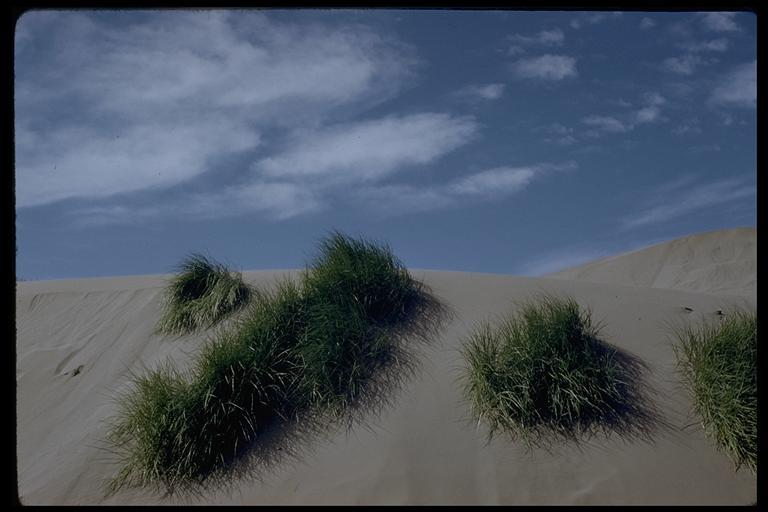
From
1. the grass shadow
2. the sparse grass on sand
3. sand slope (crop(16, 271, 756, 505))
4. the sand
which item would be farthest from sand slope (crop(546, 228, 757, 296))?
the sparse grass on sand

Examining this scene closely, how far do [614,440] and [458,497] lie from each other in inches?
57.9

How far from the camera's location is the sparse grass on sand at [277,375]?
5664 mm

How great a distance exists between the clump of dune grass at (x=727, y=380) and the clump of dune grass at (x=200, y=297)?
4.55 m

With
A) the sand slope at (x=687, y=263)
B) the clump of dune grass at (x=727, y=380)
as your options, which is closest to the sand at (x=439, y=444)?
the clump of dune grass at (x=727, y=380)

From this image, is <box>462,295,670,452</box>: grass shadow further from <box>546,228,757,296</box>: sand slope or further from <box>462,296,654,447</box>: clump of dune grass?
<box>546,228,757,296</box>: sand slope

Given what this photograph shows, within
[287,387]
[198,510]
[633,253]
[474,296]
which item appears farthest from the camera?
[633,253]

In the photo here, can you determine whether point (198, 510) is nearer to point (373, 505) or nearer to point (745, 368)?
point (373, 505)

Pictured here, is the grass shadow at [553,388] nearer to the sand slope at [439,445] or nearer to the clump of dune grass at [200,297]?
the sand slope at [439,445]

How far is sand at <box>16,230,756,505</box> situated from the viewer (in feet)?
17.1

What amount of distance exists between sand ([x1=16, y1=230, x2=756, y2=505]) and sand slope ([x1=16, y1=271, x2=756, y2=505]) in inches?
0.4

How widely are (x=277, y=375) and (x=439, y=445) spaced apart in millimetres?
1589

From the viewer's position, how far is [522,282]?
7.86 meters

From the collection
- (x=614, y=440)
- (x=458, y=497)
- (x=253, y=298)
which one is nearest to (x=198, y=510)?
(x=458, y=497)

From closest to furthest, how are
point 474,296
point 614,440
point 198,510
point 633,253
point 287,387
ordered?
1. point 198,510
2. point 614,440
3. point 287,387
4. point 474,296
5. point 633,253
